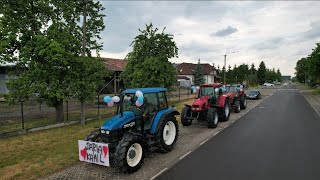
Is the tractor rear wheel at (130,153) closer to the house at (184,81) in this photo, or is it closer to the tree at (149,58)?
the tree at (149,58)

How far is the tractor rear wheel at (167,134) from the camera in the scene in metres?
8.66

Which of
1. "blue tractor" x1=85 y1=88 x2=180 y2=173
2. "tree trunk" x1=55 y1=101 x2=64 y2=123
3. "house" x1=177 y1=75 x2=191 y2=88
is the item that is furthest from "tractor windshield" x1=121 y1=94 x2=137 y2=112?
"house" x1=177 y1=75 x2=191 y2=88

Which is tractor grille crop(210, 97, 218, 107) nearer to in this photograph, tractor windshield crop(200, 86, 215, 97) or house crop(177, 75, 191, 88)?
tractor windshield crop(200, 86, 215, 97)

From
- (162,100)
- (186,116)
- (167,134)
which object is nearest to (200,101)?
(186,116)

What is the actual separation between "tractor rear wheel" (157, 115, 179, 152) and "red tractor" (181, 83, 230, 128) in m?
4.05

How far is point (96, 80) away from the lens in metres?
14.4

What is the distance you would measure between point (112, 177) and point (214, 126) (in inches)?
300

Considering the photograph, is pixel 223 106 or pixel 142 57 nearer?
pixel 223 106

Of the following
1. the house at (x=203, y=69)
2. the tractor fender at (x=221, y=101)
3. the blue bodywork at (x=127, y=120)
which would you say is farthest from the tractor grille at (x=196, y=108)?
the house at (x=203, y=69)

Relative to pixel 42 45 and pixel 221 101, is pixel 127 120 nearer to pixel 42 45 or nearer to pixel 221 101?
pixel 42 45

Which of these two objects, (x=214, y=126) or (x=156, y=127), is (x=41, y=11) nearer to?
(x=156, y=127)

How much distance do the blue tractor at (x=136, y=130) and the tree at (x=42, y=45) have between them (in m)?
5.59

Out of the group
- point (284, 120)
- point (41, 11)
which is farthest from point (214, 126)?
point (41, 11)

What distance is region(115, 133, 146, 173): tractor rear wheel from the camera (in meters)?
6.83
